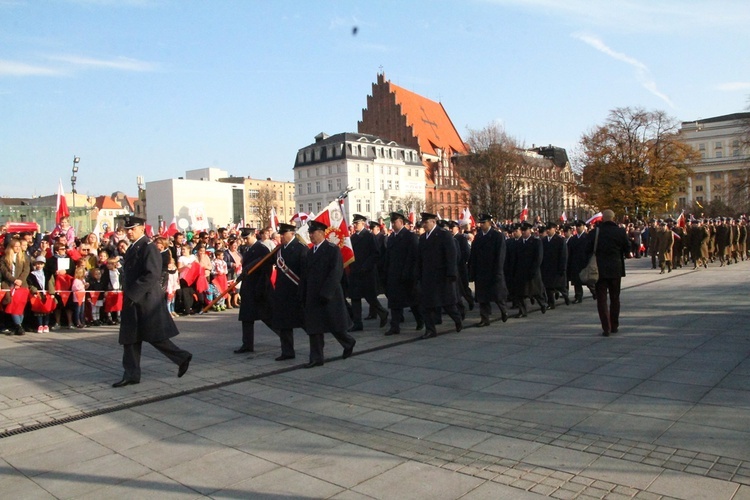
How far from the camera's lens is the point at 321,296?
805cm

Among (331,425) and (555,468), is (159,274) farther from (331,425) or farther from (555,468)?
(555,468)

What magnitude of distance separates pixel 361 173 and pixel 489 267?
81974mm

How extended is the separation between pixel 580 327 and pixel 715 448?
19.3 feet

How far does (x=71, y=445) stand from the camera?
5246 millimetres

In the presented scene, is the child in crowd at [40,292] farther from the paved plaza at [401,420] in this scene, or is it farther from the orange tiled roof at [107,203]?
the orange tiled roof at [107,203]

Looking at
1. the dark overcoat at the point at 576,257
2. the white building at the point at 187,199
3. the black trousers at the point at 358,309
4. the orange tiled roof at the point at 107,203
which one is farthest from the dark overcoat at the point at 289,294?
the orange tiled roof at the point at 107,203

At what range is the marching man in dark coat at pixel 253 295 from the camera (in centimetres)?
909

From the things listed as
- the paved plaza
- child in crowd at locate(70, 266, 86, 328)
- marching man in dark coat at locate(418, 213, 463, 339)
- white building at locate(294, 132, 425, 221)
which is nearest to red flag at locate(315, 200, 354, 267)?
marching man in dark coat at locate(418, 213, 463, 339)

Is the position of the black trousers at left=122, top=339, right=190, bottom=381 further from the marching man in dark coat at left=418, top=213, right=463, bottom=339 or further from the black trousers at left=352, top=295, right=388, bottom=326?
the black trousers at left=352, top=295, right=388, bottom=326

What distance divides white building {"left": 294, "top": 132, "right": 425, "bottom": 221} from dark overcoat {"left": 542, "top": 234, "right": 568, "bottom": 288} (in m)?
75.4

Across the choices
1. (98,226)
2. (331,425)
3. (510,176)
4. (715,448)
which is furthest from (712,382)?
(510,176)

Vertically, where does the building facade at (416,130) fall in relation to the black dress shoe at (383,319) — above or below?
above

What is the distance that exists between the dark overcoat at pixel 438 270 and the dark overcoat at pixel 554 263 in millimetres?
3808

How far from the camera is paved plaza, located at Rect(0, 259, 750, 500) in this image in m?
4.19
